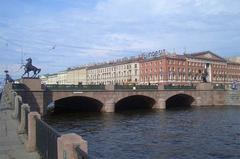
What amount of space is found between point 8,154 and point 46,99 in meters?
43.2

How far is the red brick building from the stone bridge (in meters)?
48.4

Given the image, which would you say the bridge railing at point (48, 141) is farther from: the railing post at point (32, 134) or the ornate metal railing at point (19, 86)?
the ornate metal railing at point (19, 86)

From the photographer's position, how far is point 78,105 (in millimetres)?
71875

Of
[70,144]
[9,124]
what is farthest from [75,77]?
[70,144]

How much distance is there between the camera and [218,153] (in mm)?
22906

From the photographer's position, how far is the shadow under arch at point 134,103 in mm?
72125

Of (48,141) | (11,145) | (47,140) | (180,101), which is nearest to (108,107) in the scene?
(180,101)

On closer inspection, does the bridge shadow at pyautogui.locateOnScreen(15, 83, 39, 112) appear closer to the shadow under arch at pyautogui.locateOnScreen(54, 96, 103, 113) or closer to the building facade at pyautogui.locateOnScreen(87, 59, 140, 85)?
the shadow under arch at pyautogui.locateOnScreen(54, 96, 103, 113)

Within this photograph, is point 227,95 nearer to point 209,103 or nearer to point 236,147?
point 209,103

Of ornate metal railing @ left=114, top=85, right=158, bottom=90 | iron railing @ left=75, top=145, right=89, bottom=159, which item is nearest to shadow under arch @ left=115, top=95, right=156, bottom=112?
ornate metal railing @ left=114, top=85, right=158, bottom=90

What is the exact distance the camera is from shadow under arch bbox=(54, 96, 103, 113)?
6429 cm

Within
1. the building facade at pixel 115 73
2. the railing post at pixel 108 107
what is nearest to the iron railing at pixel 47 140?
the railing post at pixel 108 107

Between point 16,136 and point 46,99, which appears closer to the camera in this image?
point 16,136

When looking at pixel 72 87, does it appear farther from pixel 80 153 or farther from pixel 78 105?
pixel 80 153
